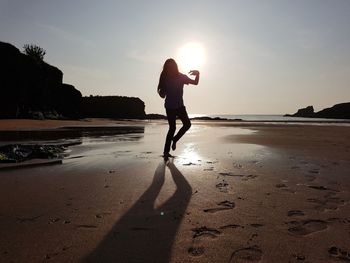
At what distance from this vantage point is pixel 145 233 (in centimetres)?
256

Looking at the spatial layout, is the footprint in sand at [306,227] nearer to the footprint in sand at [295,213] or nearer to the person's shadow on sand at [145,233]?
the footprint in sand at [295,213]

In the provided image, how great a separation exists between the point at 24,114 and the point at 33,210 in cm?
3562

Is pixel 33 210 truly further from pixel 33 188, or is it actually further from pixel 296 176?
pixel 296 176

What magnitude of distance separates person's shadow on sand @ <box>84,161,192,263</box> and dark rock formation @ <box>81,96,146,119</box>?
2839 inches

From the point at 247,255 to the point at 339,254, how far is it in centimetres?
59

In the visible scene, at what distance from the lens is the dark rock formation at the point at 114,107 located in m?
77.0

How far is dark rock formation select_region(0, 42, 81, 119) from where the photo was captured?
34000 mm

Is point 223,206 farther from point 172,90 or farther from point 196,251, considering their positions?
point 172,90

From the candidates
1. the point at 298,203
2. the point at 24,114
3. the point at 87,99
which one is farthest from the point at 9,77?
the point at 87,99

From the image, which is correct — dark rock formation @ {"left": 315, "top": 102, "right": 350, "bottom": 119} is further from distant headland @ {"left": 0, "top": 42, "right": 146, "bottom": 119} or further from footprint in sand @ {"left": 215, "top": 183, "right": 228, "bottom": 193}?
footprint in sand @ {"left": 215, "top": 183, "right": 228, "bottom": 193}

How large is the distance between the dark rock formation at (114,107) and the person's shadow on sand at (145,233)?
72.1 metres

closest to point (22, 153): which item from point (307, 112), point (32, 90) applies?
point (32, 90)

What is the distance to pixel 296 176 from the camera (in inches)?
193

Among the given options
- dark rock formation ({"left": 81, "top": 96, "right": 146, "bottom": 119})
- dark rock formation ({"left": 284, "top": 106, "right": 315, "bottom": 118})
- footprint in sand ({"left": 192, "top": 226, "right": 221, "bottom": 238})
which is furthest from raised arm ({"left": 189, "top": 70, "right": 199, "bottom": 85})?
dark rock formation ({"left": 284, "top": 106, "right": 315, "bottom": 118})
